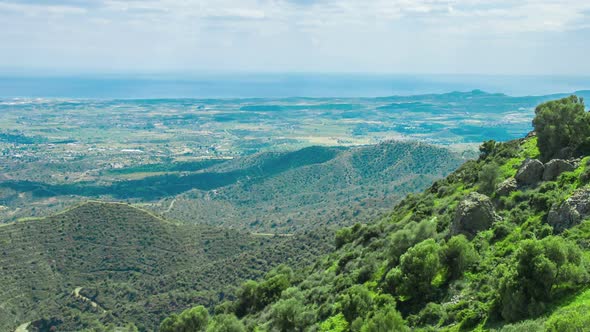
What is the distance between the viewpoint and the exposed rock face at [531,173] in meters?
28.9

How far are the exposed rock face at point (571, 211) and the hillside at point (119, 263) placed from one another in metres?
39.3

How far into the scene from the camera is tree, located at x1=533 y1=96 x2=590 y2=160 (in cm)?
3073

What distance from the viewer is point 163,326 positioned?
39.1 meters

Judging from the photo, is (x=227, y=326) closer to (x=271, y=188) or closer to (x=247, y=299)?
(x=247, y=299)

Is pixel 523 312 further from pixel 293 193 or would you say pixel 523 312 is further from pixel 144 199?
pixel 144 199

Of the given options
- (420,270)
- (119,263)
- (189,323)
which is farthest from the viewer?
(119,263)

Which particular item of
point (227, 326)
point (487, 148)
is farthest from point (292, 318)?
point (487, 148)

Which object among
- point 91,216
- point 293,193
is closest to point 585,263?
point 91,216

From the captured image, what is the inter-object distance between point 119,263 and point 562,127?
7924 cm

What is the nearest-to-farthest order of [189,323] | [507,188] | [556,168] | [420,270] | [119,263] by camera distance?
[420,270], [556,168], [507,188], [189,323], [119,263]

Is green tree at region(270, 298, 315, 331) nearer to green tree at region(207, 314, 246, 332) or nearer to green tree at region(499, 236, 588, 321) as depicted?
green tree at region(207, 314, 246, 332)

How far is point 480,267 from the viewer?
22531 millimetres

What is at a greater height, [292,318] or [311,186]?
[292,318]

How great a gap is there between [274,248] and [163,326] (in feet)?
132
